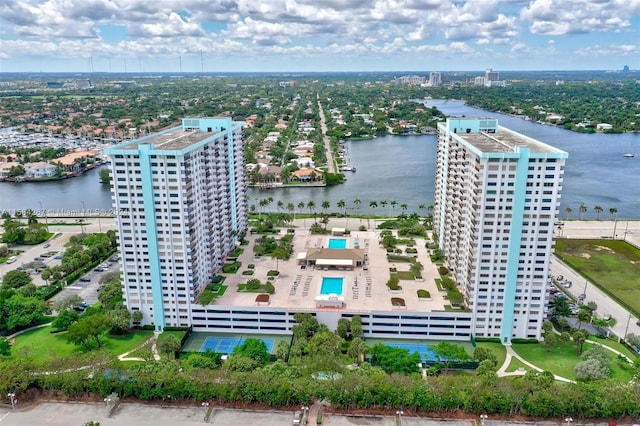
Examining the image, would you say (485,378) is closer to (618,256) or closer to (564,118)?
(618,256)

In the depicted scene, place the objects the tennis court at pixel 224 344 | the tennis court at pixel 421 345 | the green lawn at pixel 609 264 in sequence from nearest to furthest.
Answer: the tennis court at pixel 421 345 < the tennis court at pixel 224 344 < the green lawn at pixel 609 264

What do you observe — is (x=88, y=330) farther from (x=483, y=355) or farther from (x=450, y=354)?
(x=483, y=355)

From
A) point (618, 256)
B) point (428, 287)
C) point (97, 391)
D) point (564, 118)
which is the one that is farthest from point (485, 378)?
point (564, 118)

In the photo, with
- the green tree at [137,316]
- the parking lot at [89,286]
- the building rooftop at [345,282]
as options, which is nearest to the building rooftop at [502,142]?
the building rooftop at [345,282]

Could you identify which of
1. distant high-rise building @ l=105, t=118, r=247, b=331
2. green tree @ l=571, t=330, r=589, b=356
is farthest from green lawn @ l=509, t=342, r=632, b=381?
distant high-rise building @ l=105, t=118, r=247, b=331

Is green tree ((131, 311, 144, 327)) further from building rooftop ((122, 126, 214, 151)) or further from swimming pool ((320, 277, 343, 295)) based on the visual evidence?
swimming pool ((320, 277, 343, 295))

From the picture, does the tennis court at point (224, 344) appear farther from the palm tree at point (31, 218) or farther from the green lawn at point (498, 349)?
the palm tree at point (31, 218)
